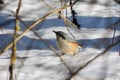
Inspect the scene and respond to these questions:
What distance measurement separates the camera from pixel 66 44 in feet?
15.0

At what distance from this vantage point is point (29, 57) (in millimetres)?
4512

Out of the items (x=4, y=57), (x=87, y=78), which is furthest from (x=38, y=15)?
(x=87, y=78)

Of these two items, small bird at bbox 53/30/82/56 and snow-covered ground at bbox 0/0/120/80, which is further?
small bird at bbox 53/30/82/56

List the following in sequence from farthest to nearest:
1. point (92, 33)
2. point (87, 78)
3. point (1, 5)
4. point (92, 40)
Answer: point (1, 5) → point (92, 33) → point (92, 40) → point (87, 78)

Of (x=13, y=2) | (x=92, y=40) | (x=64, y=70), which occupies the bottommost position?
(x=13, y=2)

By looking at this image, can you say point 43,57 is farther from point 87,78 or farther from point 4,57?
point 87,78

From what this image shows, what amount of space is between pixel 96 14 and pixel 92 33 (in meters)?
1.02

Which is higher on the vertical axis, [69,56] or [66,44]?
[66,44]

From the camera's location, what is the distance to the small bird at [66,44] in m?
4.54

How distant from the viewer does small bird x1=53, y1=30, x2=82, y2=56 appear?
4.54 metres

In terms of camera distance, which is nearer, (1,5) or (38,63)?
(38,63)

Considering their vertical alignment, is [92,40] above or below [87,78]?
below

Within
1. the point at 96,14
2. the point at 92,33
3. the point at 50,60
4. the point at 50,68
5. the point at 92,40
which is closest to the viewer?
the point at 50,68

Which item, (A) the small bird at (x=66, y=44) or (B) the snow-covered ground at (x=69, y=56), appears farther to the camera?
(A) the small bird at (x=66, y=44)
